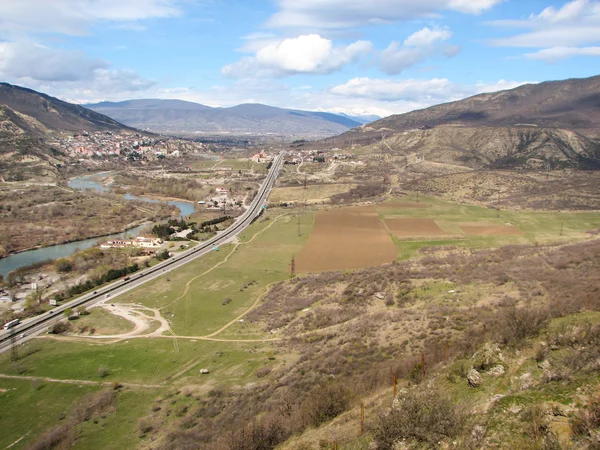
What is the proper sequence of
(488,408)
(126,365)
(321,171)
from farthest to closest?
(321,171)
(126,365)
(488,408)

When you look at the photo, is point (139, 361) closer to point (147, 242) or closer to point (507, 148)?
point (147, 242)

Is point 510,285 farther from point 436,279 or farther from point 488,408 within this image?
Answer: point 488,408

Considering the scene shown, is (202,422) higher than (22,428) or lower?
higher

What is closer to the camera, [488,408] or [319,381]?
[488,408]

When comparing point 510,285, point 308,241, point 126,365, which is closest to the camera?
point 126,365

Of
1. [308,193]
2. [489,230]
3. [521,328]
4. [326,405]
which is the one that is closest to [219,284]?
[326,405]

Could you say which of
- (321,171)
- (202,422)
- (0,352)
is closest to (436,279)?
(202,422)

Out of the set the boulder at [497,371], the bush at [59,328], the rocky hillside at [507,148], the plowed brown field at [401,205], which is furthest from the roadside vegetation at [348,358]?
the rocky hillside at [507,148]

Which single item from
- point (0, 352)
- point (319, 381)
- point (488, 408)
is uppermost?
point (488, 408)
